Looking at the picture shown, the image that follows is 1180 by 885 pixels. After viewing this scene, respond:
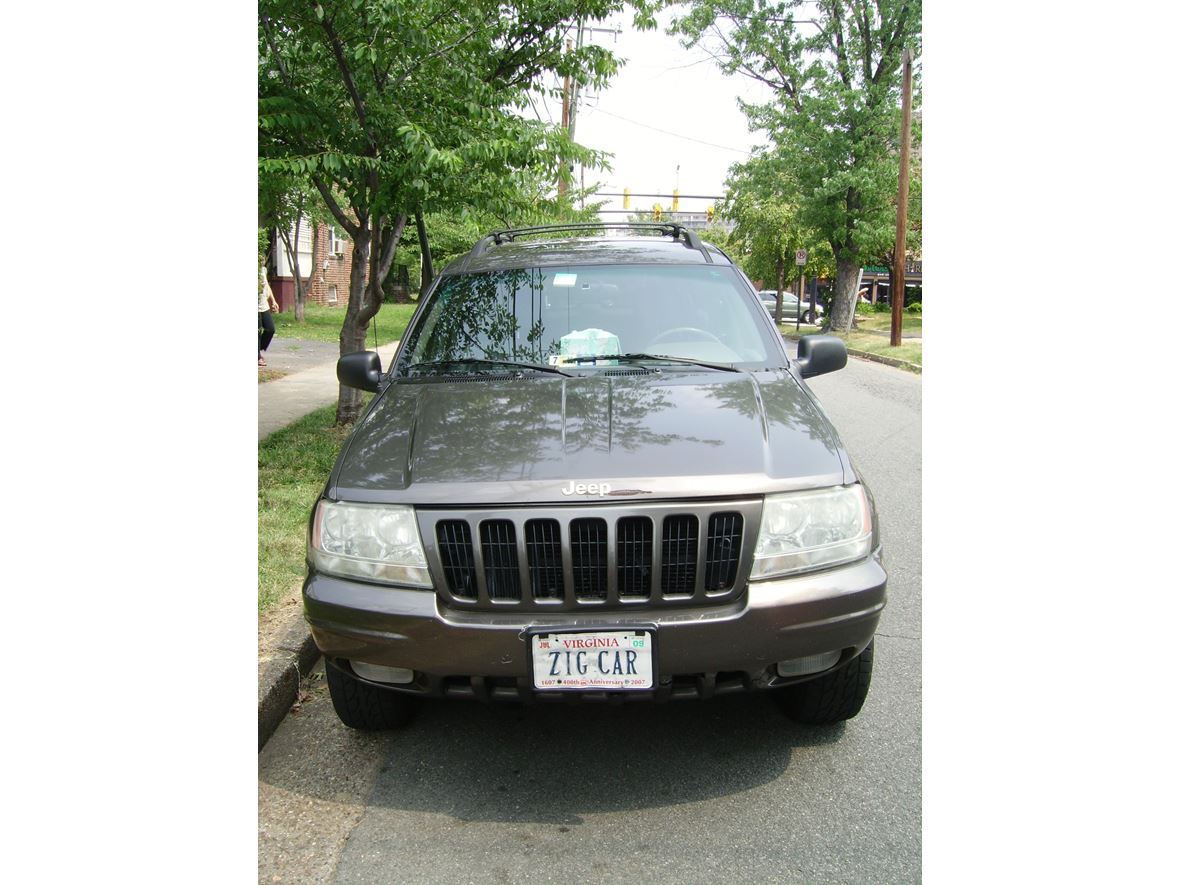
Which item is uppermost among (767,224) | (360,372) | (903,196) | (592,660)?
(767,224)

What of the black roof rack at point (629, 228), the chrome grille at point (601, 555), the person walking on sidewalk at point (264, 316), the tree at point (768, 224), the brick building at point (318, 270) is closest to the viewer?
the chrome grille at point (601, 555)

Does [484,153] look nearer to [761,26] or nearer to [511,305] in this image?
[511,305]

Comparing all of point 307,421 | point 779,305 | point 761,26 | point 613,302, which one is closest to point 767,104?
point 761,26

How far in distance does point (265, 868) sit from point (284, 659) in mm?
1177

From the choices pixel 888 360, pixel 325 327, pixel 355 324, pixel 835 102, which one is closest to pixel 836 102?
pixel 835 102

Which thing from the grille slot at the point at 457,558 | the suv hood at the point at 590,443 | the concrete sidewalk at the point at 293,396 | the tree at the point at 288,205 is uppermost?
the tree at the point at 288,205

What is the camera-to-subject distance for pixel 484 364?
3904 mm

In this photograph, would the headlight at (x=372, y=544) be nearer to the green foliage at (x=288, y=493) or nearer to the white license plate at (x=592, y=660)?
the green foliage at (x=288, y=493)

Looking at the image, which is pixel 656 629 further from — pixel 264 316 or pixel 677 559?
pixel 264 316

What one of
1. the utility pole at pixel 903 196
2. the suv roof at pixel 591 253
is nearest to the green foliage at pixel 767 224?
the utility pole at pixel 903 196

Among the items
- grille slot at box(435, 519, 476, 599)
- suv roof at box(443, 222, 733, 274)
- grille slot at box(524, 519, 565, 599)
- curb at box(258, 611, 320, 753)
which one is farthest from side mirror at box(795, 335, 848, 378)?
curb at box(258, 611, 320, 753)

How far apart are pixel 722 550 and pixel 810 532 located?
11.3 inches

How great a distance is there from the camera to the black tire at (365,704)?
3346 millimetres

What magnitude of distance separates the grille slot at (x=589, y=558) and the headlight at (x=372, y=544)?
0.44 metres
